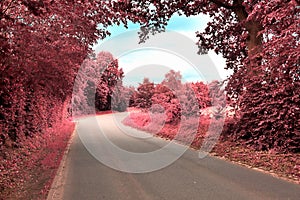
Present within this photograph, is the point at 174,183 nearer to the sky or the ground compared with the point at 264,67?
nearer to the ground

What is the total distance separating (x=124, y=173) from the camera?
28.5ft

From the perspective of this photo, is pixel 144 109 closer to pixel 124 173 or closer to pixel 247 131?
pixel 247 131

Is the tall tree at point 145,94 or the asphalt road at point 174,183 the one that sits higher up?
the tall tree at point 145,94

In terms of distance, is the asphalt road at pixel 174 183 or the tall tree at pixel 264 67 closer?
the asphalt road at pixel 174 183

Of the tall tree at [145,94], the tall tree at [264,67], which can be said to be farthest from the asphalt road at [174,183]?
the tall tree at [145,94]

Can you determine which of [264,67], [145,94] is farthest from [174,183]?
[145,94]

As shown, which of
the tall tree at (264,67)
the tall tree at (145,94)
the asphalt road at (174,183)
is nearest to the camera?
the asphalt road at (174,183)

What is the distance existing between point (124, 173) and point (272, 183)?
157 inches

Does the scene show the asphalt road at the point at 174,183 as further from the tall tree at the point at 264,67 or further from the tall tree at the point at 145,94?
the tall tree at the point at 145,94

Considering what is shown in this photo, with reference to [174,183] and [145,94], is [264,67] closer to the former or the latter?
[174,183]

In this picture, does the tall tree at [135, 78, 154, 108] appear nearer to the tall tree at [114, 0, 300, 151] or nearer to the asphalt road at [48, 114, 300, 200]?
the tall tree at [114, 0, 300, 151]

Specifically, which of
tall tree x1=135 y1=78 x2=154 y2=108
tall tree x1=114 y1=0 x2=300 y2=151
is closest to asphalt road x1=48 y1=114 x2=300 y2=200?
tall tree x1=114 y1=0 x2=300 y2=151

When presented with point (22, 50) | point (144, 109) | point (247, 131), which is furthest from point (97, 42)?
point (144, 109)

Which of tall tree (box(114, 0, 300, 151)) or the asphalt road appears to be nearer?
the asphalt road
